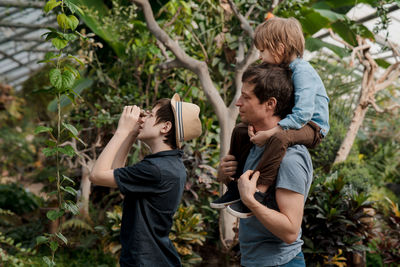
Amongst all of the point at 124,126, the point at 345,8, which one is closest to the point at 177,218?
the point at 124,126

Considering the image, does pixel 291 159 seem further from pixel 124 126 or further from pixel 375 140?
pixel 375 140

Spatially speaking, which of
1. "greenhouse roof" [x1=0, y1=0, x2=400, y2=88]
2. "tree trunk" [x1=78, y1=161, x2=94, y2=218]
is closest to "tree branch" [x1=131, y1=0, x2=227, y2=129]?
"tree trunk" [x1=78, y1=161, x2=94, y2=218]

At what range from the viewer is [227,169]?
1721 mm

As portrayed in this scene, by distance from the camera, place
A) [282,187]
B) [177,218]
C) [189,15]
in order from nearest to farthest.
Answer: [282,187] < [177,218] < [189,15]

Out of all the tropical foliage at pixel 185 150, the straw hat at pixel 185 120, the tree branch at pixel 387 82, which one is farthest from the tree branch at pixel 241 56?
the tree branch at pixel 387 82

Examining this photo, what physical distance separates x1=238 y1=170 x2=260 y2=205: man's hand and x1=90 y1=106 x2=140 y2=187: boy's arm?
1.92ft

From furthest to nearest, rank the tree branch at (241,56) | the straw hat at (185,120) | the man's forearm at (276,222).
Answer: the tree branch at (241,56), the straw hat at (185,120), the man's forearm at (276,222)

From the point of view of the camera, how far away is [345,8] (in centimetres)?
747

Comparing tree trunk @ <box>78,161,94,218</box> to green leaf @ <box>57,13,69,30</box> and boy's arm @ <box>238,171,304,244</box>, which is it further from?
boy's arm @ <box>238,171,304,244</box>

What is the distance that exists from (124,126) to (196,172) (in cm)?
305

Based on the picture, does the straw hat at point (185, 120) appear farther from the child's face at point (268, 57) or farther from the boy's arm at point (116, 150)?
the child's face at point (268, 57)

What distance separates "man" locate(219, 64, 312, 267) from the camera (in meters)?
1.41

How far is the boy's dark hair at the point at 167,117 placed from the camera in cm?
188

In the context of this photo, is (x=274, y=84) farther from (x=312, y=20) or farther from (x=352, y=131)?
(x=352, y=131)
